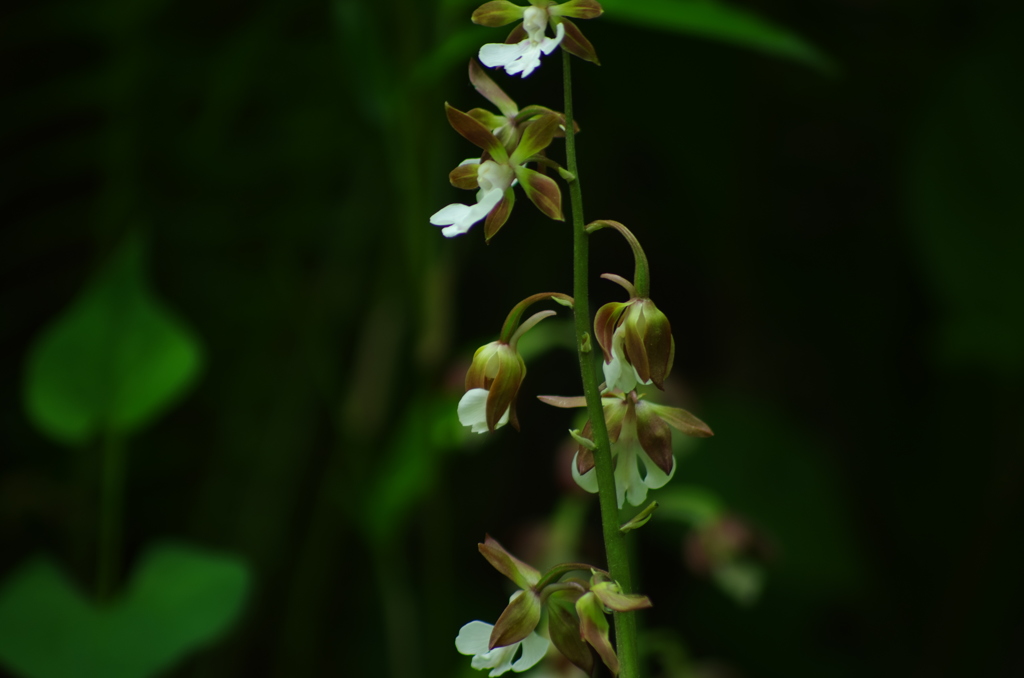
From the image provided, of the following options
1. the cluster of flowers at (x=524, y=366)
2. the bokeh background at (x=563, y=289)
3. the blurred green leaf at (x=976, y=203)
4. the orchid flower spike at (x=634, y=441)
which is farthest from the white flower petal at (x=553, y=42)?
the blurred green leaf at (x=976, y=203)

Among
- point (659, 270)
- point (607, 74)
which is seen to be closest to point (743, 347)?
point (659, 270)

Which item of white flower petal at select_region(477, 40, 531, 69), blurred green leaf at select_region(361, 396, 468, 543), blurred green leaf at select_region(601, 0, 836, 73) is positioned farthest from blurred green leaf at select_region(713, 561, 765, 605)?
white flower petal at select_region(477, 40, 531, 69)

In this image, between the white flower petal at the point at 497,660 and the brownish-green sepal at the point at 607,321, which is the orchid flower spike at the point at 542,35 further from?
the white flower petal at the point at 497,660

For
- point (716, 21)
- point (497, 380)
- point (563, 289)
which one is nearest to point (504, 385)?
point (497, 380)

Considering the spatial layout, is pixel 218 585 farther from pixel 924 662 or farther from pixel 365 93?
pixel 924 662

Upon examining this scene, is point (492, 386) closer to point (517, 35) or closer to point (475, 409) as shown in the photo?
point (475, 409)


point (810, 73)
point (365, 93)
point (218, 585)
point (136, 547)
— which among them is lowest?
point (136, 547)
